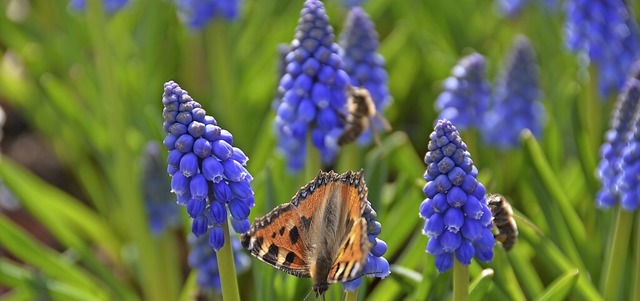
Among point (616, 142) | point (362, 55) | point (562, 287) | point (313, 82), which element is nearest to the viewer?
point (562, 287)

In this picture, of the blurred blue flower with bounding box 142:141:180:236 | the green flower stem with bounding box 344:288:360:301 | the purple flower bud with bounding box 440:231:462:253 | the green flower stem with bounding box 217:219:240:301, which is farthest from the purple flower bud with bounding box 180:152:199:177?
the blurred blue flower with bounding box 142:141:180:236

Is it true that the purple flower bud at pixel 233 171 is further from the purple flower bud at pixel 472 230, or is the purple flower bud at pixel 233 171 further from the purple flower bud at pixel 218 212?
the purple flower bud at pixel 472 230

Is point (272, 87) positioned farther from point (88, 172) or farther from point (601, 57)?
point (601, 57)

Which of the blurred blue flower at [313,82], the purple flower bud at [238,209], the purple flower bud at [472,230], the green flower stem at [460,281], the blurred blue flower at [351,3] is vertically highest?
the blurred blue flower at [351,3]

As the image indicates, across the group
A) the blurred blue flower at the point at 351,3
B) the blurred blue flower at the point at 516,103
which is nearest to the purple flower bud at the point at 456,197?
the blurred blue flower at the point at 516,103

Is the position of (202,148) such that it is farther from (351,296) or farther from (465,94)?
(465,94)

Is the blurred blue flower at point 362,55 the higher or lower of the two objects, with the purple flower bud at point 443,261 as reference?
higher

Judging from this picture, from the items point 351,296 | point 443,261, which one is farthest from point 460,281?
point 351,296
